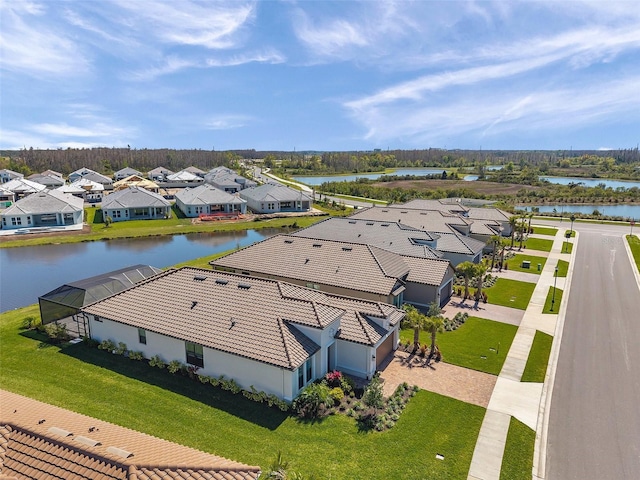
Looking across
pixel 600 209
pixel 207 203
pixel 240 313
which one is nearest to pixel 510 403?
pixel 240 313

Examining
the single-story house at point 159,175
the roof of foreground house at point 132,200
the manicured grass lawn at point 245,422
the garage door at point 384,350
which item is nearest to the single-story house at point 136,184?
the single-story house at point 159,175

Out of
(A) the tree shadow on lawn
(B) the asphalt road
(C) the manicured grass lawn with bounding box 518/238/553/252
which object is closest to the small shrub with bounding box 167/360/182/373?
(A) the tree shadow on lawn

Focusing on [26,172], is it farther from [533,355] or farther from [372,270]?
[533,355]

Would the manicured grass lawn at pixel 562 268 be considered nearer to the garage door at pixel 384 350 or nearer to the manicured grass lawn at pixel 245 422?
the garage door at pixel 384 350

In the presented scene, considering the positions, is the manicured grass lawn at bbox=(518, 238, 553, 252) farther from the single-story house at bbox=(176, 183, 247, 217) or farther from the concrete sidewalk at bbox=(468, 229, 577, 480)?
the single-story house at bbox=(176, 183, 247, 217)

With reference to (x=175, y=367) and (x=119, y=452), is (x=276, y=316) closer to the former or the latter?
(x=175, y=367)

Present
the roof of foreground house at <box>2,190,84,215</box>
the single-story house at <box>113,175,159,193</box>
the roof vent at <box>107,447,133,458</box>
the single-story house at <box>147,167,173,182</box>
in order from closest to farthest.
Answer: the roof vent at <box>107,447,133,458</box>
the roof of foreground house at <box>2,190,84,215</box>
the single-story house at <box>113,175,159,193</box>
the single-story house at <box>147,167,173,182</box>

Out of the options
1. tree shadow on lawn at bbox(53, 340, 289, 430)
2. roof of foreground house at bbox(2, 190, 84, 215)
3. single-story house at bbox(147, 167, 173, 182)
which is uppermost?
single-story house at bbox(147, 167, 173, 182)
